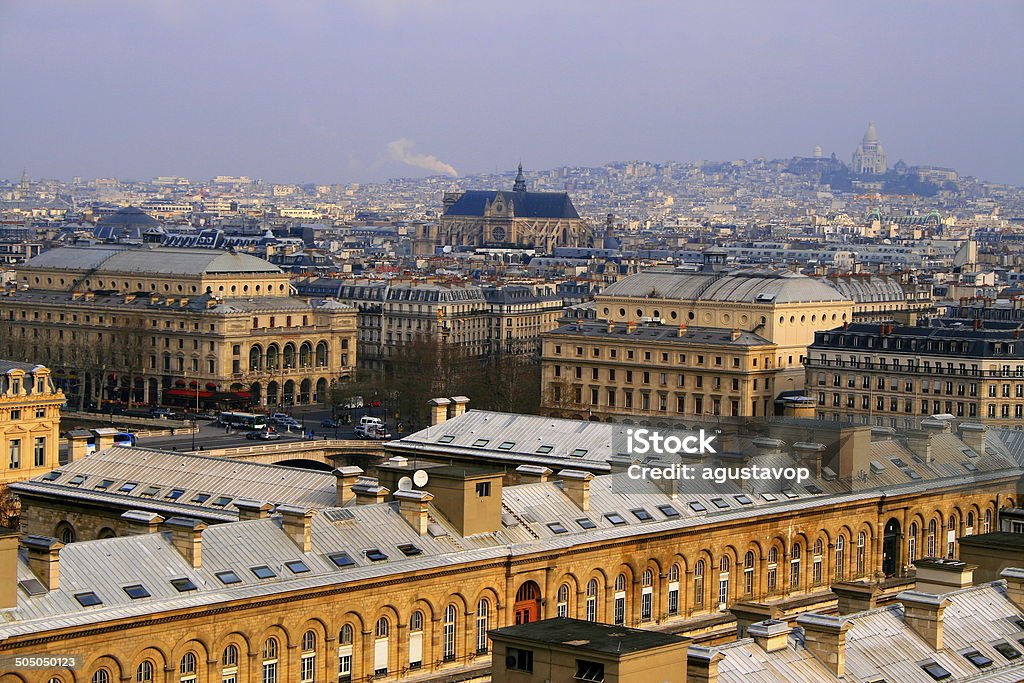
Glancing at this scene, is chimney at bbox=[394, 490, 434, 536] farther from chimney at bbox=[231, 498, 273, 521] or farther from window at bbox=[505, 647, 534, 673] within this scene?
window at bbox=[505, 647, 534, 673]

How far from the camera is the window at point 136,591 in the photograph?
136ft

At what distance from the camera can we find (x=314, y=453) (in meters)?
84.1

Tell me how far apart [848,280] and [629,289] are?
3041 cm

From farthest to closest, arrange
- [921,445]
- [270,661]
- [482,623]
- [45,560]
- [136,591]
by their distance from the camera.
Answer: [921,445] < [482,623] < [270,661] < [136,591] < [45,560]

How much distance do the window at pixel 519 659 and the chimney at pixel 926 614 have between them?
896cm

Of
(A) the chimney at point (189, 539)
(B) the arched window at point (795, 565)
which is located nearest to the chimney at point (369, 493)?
(A) the chimney at point (189, 539)

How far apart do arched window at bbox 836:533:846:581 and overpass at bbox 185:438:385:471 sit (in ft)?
80.5

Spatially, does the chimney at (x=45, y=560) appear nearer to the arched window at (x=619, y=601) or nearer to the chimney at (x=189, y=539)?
the chimney at (x=189, y=539)

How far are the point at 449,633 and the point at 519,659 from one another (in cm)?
1318

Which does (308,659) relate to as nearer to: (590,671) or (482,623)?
(482,623)

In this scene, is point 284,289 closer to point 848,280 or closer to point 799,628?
point 848,280

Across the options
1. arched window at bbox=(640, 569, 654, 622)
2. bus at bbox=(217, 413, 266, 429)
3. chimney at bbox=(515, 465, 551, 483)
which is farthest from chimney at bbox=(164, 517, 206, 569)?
bus at bbox=(217, 413, 266, 429)

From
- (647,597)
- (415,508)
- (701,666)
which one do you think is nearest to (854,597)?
(647,597)

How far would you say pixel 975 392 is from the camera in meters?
103
